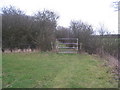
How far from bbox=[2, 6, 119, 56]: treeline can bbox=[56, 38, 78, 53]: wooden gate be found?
39 centimetres

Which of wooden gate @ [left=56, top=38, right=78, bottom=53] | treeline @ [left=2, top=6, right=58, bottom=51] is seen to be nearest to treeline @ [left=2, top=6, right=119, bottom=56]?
treeline @ [left=2, top=6, right=58, bottom=51]

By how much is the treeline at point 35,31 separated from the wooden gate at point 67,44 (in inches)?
15.5

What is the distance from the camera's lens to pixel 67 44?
40.5 ft

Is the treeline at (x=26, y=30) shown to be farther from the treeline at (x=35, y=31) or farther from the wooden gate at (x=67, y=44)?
the wooden gate at (x=67, y=44)

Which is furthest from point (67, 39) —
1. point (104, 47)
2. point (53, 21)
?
point (104, 47)

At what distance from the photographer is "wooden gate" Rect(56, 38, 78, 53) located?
11199 mm

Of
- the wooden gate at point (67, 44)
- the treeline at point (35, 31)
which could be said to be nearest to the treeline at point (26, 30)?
the treeline at point (35, 31)

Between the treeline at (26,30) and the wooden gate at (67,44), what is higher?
the treeline at (26,30)

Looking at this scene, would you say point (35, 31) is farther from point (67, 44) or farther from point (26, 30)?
point (67, 44)

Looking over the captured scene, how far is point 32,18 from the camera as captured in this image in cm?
1220

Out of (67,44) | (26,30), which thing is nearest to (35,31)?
(26,30)

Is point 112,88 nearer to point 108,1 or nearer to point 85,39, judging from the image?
point 108,1

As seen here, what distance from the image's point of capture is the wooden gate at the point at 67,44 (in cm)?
1120

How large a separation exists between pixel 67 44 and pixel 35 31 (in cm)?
303
